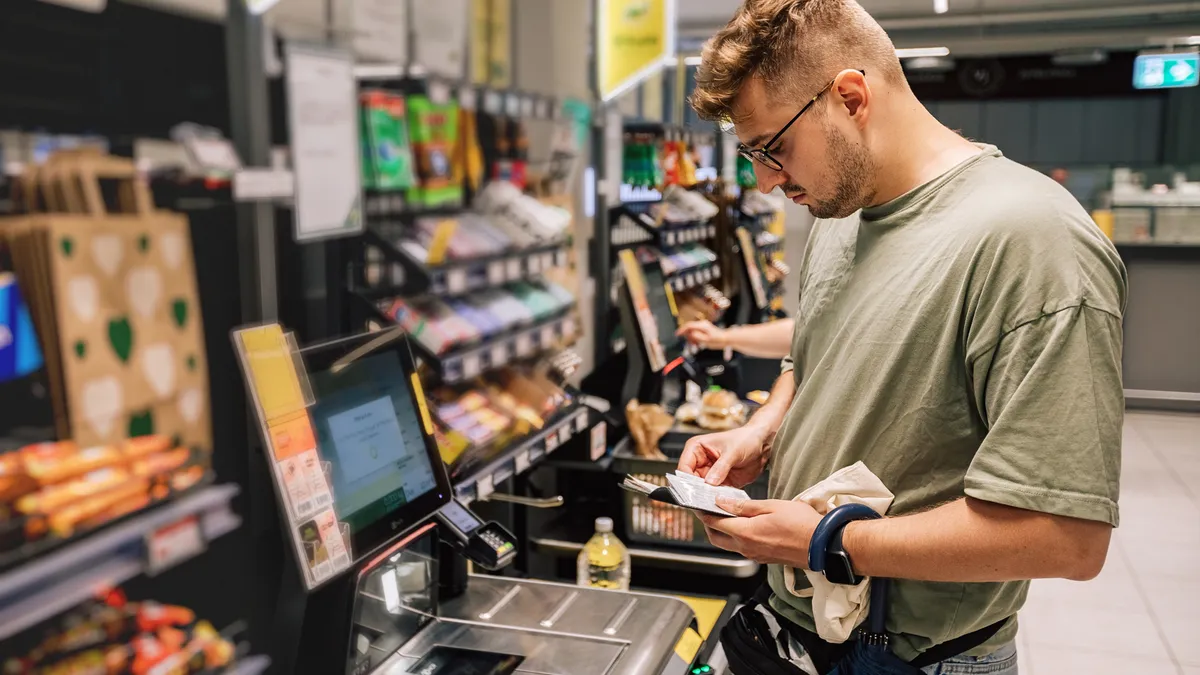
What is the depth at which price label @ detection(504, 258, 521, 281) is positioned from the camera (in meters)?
2.82

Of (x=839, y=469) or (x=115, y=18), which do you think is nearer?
(x=839, y=469)

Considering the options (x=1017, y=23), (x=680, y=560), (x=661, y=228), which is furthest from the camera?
(x=1017, y=23)

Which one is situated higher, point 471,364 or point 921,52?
point 921,52

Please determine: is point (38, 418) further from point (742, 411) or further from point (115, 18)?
point (742, 411)

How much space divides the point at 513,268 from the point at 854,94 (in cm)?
149

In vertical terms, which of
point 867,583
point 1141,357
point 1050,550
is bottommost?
point 1141,357

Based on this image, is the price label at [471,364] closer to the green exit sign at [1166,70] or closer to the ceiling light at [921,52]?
the ceiling light at [921,52]

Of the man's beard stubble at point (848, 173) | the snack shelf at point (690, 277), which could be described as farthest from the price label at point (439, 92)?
the snack shelf at point (690, 277)

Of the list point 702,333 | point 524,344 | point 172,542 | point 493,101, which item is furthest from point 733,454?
point 702,333

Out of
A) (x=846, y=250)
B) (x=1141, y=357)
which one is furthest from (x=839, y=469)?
(x=1141, y=357)

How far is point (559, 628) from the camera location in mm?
2068

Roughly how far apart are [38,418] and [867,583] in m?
1.39

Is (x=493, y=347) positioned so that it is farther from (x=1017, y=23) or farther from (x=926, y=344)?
(x=1017, y=23)

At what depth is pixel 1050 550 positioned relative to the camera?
1.31 m
